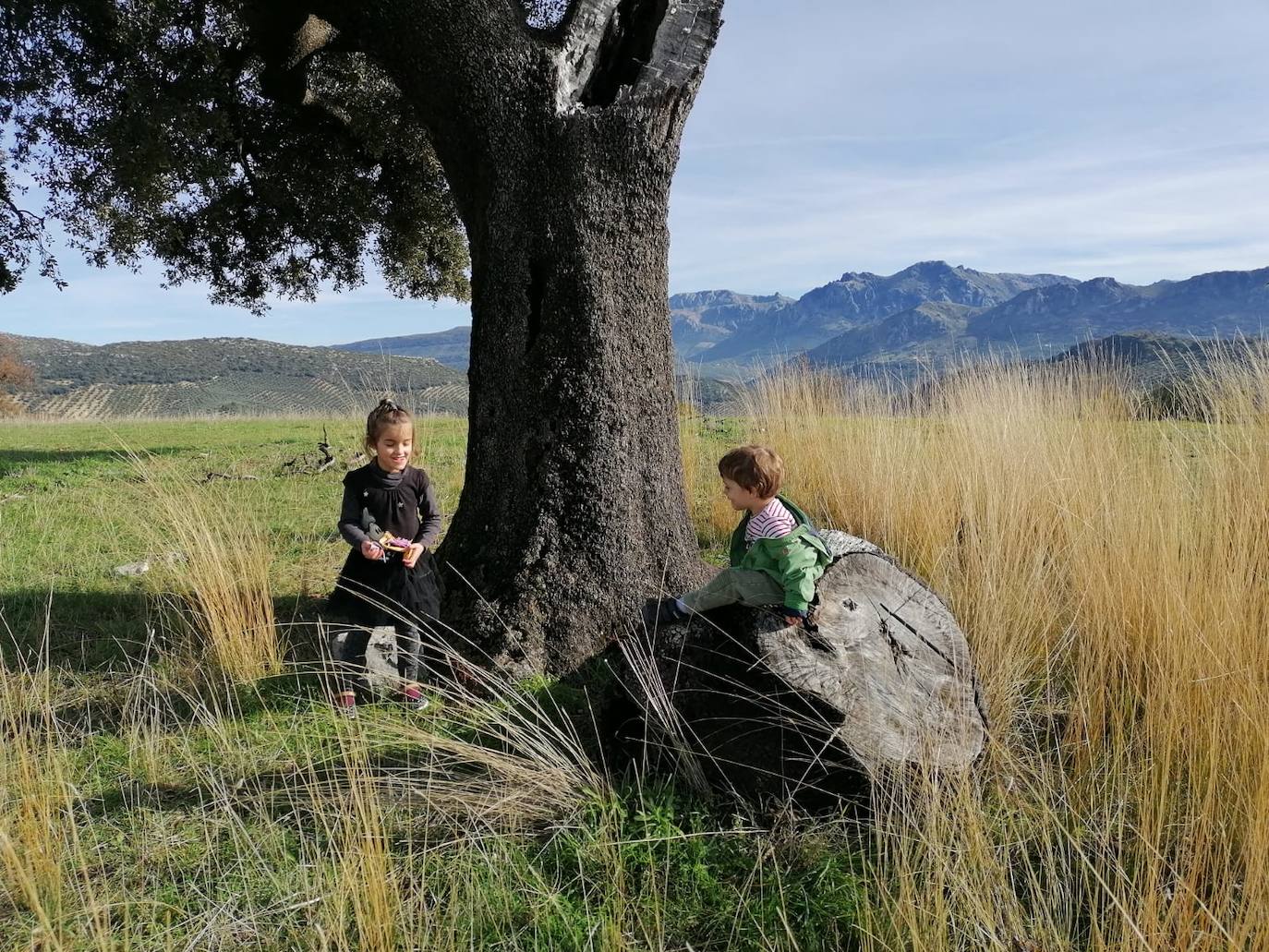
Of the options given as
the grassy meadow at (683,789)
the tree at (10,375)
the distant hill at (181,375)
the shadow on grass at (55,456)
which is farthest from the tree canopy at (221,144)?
the distant hill at (181,375)

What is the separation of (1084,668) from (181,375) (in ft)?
468

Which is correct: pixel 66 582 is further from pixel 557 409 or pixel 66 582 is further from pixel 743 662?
pixel 743 662

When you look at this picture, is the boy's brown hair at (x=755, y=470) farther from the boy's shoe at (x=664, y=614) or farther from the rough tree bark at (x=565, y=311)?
the rough tree bark at (x=565, y=311)

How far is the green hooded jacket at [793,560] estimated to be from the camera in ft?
10.2

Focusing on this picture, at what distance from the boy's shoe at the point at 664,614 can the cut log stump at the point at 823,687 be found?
35 millimetres

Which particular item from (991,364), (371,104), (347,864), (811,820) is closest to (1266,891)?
(811,820)

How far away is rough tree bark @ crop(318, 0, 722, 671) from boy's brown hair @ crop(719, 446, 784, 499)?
116cm

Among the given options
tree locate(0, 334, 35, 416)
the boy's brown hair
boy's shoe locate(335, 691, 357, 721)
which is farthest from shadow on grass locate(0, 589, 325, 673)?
tree locate(0, 334, 35, 416)

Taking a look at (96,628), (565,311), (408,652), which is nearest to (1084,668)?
(565,311)

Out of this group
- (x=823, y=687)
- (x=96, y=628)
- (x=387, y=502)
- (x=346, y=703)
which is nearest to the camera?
(x=823, y=687)

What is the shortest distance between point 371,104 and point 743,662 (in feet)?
28.7

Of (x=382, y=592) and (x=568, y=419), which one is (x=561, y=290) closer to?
(x=568, y=419)

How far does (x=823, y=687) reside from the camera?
2975 mm

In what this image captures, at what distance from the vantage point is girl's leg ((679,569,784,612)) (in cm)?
318
